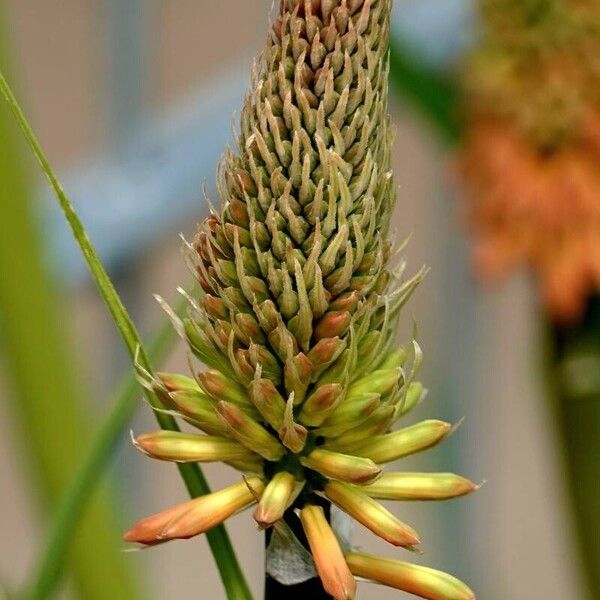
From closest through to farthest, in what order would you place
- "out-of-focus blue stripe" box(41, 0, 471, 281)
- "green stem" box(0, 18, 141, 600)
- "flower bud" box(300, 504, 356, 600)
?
"flower bud" box(300, 504, 356, 600) < "green stem" box(0, 18, 141, 600) < "out-of-focus blue stripe" box(41, 0, 471, 281)

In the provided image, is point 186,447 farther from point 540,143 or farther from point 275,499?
point 540,143

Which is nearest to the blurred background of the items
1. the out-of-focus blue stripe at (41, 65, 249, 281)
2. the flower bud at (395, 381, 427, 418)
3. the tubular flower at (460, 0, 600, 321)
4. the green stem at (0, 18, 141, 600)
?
the out-of-focus blue stripe at (41, 65, 249, 281)

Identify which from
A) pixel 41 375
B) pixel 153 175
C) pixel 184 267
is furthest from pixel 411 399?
pixel 184 267

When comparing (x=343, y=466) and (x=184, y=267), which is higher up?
(x=184, y=267)

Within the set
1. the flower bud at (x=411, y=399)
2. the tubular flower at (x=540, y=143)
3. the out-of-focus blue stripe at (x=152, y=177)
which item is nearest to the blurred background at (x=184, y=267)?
the out-of-focus blue stripe at (x=152, y=177)

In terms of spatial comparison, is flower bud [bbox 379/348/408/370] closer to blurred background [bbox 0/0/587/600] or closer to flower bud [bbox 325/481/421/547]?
flower bud [bbox 325/481/421/547]

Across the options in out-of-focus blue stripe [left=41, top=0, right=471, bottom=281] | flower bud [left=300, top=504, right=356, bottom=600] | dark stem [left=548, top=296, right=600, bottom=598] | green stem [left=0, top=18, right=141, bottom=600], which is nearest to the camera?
flower bud [left=300, top=504, right=356, bottom=600]

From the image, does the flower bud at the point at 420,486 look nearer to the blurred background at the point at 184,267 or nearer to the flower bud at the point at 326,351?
the flower bud at the point at 326,351

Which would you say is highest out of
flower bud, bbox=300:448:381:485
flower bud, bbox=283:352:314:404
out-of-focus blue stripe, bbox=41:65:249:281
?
out-of-focus blue stripe, bbox=41:65:249:281
